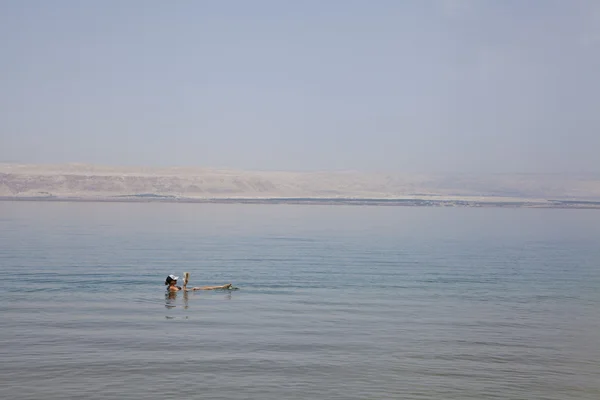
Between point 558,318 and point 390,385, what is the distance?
16.6 meters

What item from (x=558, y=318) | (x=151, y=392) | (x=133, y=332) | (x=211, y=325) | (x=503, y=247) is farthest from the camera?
(x=503, y=247)

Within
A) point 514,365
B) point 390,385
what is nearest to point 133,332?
point 390,385

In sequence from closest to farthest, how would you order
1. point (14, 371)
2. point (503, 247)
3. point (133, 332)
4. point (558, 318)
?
point (14, 371) < point (133, 332) < point (558, 318) < point (503, 247)

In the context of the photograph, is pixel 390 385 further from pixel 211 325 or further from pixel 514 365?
pixel 211 325

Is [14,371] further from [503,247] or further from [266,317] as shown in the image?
[503,247]

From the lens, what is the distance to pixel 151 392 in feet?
85.1

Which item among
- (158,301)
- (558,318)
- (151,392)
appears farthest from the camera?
(158,301)

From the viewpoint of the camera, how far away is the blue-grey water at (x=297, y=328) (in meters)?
27.1

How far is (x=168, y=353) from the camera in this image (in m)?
31.0

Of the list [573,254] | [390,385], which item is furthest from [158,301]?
[573,254]

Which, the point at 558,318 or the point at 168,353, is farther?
the point at 558,318

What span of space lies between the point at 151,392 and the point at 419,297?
23892mm

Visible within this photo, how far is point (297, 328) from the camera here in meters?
36.3

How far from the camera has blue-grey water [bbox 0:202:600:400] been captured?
89.0 ft
